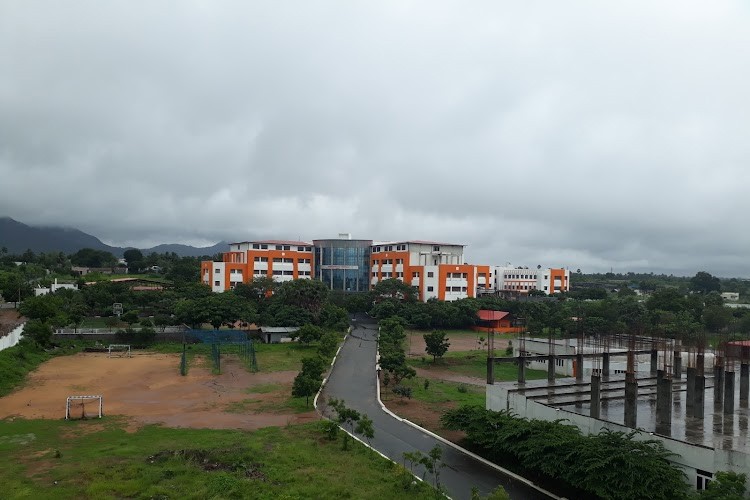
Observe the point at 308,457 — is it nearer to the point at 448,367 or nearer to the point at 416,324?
the point at 448,367

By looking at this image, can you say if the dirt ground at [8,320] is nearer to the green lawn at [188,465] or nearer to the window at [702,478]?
the green lawn at [188,465]

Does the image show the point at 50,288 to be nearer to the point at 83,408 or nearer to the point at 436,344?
the point at 83,408

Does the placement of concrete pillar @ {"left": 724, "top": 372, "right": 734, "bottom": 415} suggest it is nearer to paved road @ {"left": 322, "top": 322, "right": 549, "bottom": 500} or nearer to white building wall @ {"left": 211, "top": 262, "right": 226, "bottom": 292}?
paved road @ {"left": 322, "top": 322, "right": 549, "bottom": 500}

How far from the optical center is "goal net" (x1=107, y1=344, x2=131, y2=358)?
1791 inches

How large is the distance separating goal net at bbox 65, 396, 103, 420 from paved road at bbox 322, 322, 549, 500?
12321 millimetres

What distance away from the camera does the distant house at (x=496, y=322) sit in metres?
68.1

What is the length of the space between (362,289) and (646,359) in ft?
177

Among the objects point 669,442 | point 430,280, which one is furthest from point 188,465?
point 430,280

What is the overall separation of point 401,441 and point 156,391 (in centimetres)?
1790

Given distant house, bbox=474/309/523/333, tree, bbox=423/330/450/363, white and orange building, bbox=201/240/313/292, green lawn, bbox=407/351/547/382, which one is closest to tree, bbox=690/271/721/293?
distant house, bbox=474/309/523/333

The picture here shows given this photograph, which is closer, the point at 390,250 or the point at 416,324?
the point at 416,324

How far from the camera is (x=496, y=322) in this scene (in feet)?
226

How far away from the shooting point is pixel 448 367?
4309 cm

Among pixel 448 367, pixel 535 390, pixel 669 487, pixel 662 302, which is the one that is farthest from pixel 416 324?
pixel 669 487
